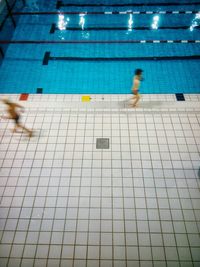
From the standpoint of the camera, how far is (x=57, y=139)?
5.78m

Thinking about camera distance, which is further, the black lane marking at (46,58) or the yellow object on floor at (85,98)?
the black lane marking at (46,58)

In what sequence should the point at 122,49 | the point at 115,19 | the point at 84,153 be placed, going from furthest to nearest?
the point at 115,19, the point at 122,49, the point at 84,153

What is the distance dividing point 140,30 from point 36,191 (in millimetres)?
8020

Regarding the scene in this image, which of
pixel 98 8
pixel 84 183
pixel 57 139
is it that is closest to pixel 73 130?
pixel 57 139

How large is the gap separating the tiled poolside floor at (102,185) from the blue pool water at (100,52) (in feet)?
3.25

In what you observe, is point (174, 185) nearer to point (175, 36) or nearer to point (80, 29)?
point (175, 36)

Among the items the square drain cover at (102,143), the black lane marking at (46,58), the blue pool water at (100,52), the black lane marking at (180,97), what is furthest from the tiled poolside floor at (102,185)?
the black lane marking at (46,58)

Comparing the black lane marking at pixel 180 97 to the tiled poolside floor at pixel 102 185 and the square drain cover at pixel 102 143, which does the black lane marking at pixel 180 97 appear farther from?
the square drain cover at pixel 102 143

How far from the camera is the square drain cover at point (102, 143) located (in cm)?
558

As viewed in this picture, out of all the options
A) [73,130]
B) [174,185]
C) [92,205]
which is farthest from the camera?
[73,130]

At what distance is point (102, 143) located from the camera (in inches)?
223

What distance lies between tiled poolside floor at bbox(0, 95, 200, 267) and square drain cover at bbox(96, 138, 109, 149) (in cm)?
15

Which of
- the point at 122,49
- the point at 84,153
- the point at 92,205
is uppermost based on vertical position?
the point at 122,49

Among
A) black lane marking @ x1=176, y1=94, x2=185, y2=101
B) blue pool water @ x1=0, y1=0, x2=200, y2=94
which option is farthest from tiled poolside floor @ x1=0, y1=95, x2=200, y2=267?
blue pool water @ x1=0, y1=0, x2=200, y2=94
